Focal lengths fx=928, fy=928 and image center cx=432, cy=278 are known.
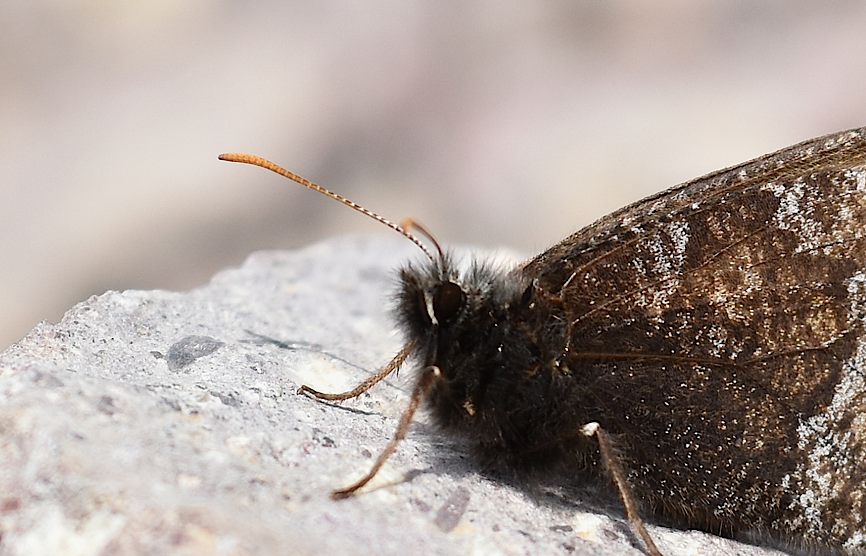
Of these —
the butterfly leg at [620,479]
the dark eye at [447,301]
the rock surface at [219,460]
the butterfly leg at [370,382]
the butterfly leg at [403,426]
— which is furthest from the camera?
the butterfly leg at [370,382]

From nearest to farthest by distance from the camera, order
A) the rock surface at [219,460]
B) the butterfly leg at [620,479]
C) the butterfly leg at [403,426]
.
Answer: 1. the rock surface at [219,460]
2. the butterfly leg at [403,426]
3. the butterfly leg at [620,479]

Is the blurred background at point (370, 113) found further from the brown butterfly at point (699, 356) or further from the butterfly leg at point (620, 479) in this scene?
the butterfly leg at point (620, 479)

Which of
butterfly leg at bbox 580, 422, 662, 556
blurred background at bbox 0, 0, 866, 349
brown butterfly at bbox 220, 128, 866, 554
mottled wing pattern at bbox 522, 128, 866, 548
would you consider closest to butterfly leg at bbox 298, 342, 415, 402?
brown butterfly at bbox 220, 128, 866, 554

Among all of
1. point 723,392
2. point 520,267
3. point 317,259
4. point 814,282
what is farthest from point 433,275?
point 317,259

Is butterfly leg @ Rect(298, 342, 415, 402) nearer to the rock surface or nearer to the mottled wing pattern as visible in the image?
the rock surface

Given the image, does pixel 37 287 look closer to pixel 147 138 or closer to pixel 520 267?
pixel 147 138

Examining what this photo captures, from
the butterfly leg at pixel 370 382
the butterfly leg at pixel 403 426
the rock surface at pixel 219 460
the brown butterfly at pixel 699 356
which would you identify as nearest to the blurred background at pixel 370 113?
the rock surface at pixel 219 460

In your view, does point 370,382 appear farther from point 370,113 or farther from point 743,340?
point 370,113
